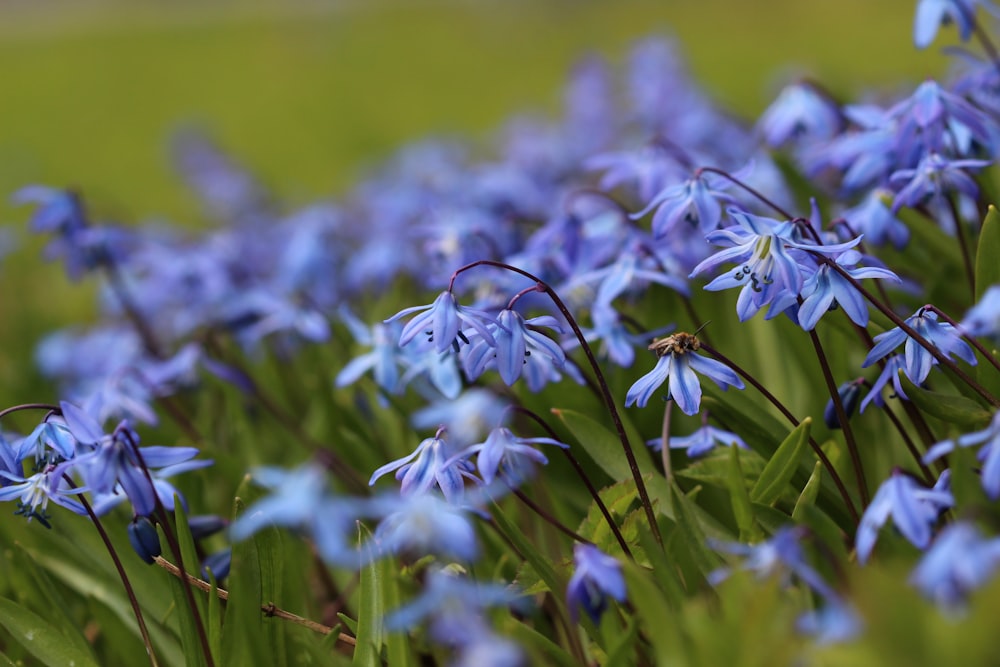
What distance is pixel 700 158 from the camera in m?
3.21

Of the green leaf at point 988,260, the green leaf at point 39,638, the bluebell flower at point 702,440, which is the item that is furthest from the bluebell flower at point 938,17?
the green leaf at point 39,638

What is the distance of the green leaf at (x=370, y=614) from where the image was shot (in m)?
1.69

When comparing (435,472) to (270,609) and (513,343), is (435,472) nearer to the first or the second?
(513,343)

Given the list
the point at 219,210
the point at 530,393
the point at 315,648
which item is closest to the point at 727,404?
the point at 530,393

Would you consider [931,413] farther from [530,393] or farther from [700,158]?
[700,158]

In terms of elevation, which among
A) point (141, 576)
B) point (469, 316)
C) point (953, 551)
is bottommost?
point (141, 576)

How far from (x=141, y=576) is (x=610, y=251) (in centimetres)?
139

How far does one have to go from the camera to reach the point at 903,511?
4.60 feet

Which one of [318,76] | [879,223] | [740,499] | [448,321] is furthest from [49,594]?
[318,76]

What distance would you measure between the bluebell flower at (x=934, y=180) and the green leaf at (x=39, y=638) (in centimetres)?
194

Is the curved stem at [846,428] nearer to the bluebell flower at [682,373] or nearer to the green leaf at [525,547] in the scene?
the bluebell flower at [682,373]

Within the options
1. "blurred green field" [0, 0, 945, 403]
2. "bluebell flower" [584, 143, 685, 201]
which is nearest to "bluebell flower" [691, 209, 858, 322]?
"bluebell flower" [584, 143, 685, 201]

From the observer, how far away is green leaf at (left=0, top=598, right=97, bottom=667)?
1.81m

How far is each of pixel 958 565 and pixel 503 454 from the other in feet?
2.43
